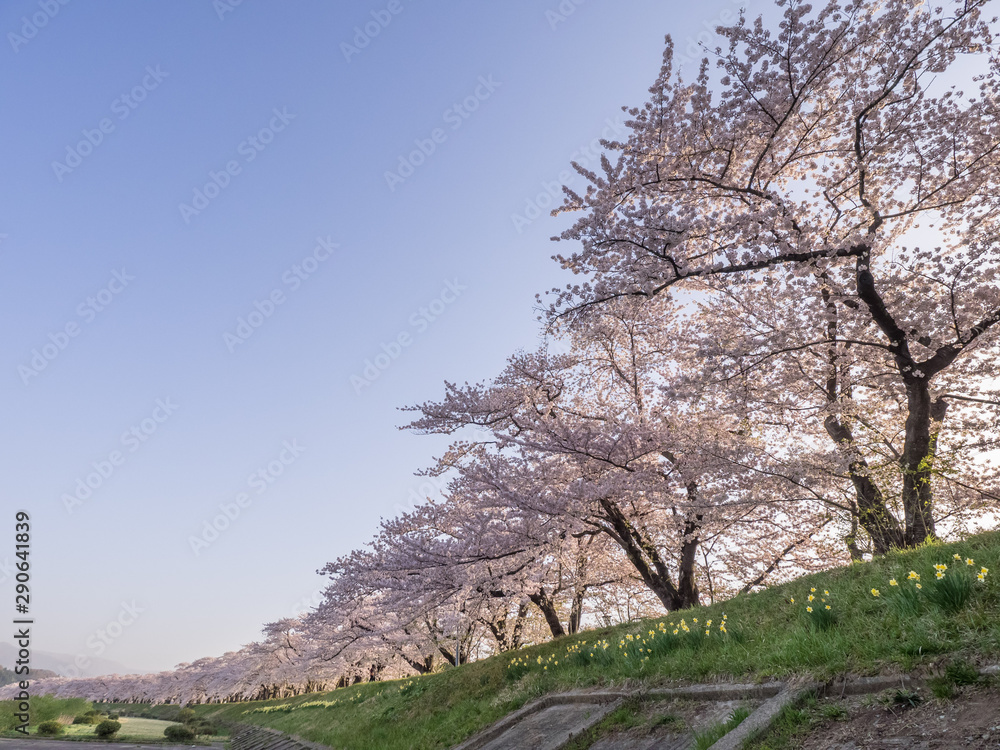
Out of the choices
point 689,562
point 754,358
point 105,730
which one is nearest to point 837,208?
point 754,358

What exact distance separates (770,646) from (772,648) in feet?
0.28

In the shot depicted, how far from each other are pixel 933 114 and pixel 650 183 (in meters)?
5.86

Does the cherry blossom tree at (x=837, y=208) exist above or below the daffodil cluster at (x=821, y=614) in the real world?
above

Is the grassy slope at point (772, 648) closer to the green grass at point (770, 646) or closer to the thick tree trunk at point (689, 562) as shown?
the green grass at point (770, 646)

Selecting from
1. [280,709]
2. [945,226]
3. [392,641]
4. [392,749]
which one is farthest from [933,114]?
[280,709]

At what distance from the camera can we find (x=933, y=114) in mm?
10289

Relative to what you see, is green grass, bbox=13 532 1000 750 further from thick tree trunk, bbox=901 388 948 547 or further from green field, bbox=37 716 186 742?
green field, bbox=37 716 186 742

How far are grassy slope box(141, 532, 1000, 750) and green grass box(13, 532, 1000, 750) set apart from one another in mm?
11

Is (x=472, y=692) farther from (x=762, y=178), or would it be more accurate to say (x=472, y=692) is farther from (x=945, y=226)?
(x=945, y=226)

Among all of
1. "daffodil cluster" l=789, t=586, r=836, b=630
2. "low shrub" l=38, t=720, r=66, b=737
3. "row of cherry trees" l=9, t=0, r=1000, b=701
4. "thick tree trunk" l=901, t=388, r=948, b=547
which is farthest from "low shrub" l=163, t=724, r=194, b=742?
"thick tree trunk" l=901, t=388, r=948, b=547

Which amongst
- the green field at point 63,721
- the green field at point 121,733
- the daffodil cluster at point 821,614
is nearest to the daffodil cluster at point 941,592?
the daffodil cluster at point 821,614

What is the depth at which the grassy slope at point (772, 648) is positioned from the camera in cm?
382

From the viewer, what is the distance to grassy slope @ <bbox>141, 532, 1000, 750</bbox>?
382 centimetres

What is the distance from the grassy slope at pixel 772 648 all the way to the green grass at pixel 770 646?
0.01 meters
